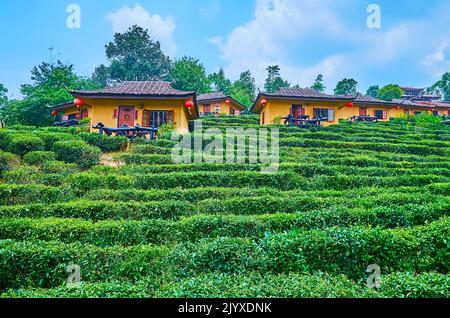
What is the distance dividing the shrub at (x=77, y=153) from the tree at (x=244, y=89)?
32.9m

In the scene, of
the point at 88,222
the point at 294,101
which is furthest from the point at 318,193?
the point at 294,101

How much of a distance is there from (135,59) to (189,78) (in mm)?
12293

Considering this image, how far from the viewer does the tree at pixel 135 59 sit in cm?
4775

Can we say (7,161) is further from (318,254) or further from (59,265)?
(318,254)

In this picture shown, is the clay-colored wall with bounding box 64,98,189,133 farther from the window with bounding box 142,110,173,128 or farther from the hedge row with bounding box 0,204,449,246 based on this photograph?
the hedge row with bounding box 0,204,449,246

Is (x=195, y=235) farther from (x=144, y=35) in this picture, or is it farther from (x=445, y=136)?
(x=144, y=35)

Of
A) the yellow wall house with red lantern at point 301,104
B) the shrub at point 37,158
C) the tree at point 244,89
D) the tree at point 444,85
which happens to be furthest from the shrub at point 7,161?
the tree at point 444,85

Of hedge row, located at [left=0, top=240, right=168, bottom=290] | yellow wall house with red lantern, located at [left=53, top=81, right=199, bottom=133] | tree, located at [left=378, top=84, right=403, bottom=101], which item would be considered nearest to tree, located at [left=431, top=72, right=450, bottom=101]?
tree, located at [left=378, top=84, right=403, bottom=101]

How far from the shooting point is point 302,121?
22828mm

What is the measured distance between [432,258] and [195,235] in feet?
16.6

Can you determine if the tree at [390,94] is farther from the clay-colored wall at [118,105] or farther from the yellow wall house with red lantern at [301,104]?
the clay-colored wall at [118,105]

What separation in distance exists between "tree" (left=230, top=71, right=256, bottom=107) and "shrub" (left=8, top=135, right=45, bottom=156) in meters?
33.1

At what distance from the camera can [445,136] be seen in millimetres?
22391
